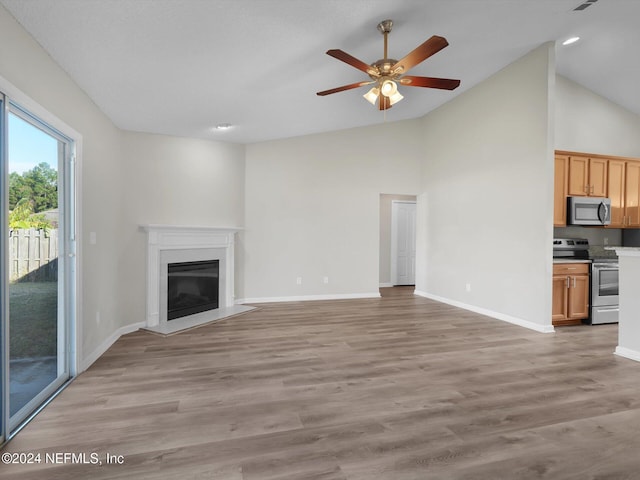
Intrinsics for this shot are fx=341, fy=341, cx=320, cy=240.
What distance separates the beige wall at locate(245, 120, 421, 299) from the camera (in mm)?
6086

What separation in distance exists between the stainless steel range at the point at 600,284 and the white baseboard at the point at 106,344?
5.82 meters

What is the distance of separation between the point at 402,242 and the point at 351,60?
A: 20.1ft

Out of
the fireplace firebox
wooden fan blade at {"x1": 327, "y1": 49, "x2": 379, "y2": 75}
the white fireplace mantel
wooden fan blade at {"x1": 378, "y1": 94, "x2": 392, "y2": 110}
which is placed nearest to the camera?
wooden fan blade at {"x1": 327, "y1": 49, "x2": 379, "y2": 75}

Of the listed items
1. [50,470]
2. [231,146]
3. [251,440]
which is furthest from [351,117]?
[50,470]

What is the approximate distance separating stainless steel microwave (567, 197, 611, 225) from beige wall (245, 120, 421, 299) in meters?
2.87

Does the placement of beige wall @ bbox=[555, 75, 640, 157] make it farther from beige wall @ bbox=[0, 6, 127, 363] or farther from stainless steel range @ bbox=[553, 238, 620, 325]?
beige wall @ bbox=[0, 6, 127, 363]

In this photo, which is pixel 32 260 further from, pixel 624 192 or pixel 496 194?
pixel 624 192

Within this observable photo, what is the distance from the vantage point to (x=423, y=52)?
2785 mm

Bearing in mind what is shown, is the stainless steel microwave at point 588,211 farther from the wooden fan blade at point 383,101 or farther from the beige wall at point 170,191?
the beige wall at point 170,191

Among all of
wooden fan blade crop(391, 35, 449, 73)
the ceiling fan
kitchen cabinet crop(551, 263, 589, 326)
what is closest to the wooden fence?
the ceiling fan

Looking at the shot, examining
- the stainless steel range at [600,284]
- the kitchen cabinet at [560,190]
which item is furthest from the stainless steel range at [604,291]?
the kitchen cabinet at [560,190]

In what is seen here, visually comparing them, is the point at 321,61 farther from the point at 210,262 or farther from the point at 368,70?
the point at 210,262

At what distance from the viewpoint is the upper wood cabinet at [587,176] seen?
4891 millimetres

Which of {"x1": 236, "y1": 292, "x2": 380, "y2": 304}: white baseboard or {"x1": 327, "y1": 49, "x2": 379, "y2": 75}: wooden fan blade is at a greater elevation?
{"x1": 327, "y1": 49, "x2": 379, "y2": 75}: wooden fan blade
